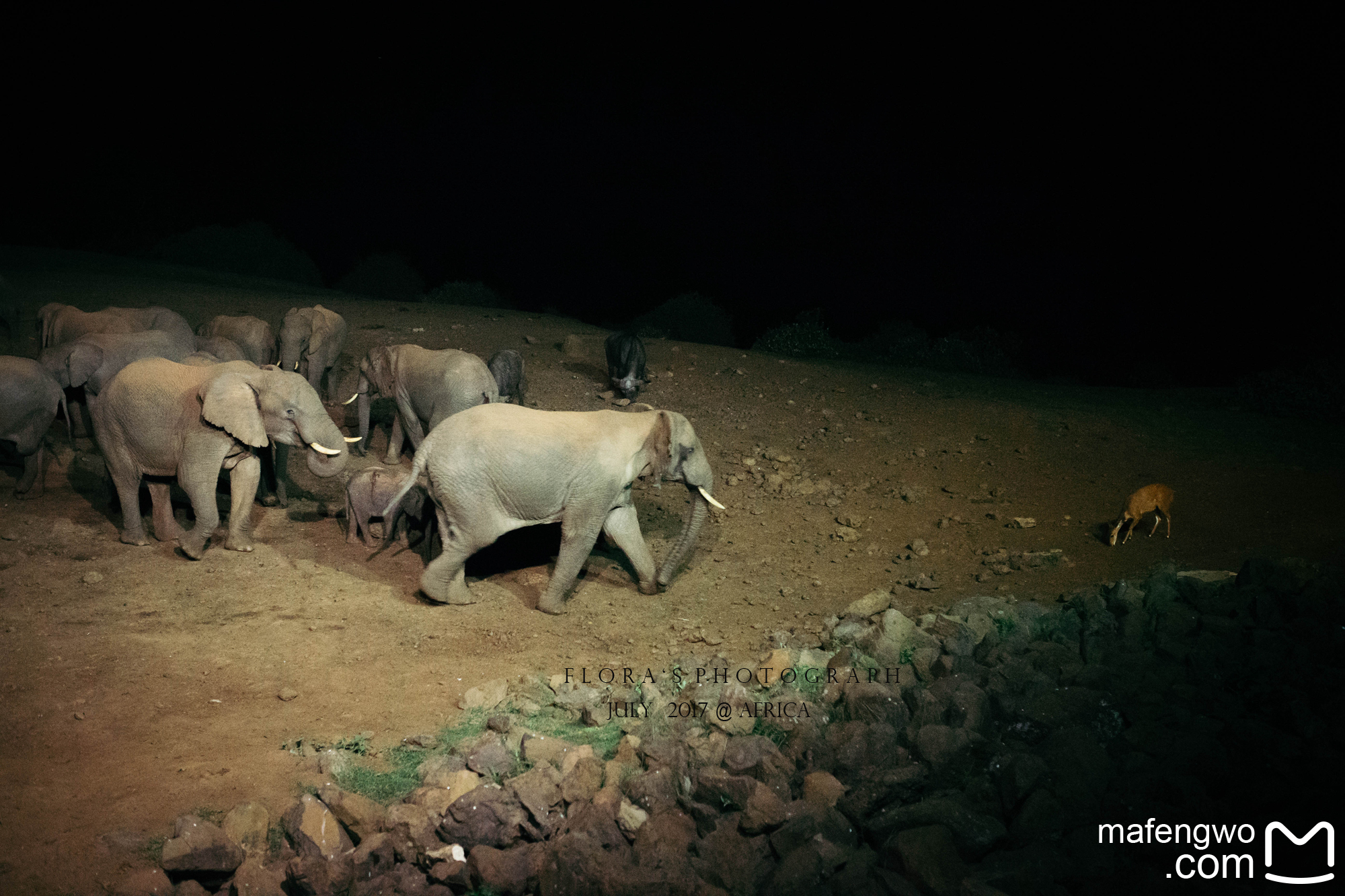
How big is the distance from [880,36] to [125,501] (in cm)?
1647

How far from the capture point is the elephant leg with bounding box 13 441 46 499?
7215mm

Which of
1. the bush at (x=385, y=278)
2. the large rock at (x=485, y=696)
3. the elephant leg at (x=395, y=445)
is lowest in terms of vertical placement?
the large rock at (x=485, y=696)

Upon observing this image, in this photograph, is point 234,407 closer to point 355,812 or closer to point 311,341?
point 355,812

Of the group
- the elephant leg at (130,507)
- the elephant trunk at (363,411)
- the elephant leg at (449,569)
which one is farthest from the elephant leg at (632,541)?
the elephant trunk at (363,411)

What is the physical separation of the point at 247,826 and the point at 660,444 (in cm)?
362

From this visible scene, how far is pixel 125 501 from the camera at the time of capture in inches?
257

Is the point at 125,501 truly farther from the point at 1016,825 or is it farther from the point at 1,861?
the point at 1016,825

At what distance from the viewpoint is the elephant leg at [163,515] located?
6672mm

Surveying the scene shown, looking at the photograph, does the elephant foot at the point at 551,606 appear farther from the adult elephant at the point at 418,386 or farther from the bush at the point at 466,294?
the bush at the point at 466,294

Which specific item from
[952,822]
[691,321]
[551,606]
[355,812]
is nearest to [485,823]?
[355,812]

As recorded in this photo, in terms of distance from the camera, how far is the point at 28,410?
23.3 feet

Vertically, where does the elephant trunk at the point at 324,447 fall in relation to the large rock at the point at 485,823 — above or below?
above

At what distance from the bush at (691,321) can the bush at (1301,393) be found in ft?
32.5

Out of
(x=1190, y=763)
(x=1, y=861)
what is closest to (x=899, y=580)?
(x=1190, y=763)
